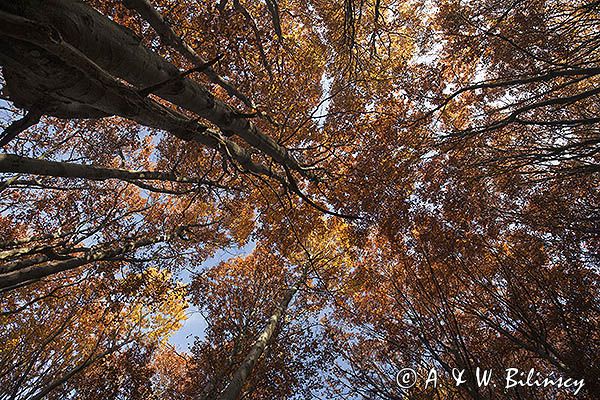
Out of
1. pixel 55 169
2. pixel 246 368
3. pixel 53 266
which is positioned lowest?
pixel 53 266

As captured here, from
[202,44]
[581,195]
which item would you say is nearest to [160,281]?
[202,44]

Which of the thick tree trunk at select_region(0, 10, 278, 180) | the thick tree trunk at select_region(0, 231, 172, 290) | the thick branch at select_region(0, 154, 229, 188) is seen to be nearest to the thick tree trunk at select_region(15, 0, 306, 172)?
the thick tree trunk at select_region(0, 10, 278, 180)

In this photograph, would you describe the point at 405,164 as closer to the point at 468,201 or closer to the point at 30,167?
the point at 468,201

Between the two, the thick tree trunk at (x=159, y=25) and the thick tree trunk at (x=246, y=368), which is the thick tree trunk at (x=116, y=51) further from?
the thick tree trunk at (x=246, y=368)

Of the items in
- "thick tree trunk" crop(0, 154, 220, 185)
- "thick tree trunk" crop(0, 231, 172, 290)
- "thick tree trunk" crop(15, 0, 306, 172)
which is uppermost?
"thick tree trunk" crop(15, 0, 306, 172)

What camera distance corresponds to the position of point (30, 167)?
2.85m

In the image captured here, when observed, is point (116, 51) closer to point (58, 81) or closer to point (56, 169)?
point (58, 81)

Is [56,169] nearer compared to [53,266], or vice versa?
[56,169]

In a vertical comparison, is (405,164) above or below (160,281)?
above

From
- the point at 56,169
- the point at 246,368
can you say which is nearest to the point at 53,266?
the point at 56,169

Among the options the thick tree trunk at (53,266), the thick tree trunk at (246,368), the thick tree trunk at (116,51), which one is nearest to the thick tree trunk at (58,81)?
the thick tree trunk at (116,51)

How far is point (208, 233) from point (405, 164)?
6.93 m

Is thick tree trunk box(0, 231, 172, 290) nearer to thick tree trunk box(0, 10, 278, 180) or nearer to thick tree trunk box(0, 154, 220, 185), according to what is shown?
thick tree trunk box(0, 154, 220, 185)

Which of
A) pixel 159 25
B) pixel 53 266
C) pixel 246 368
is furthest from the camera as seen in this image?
pixel 246 368
